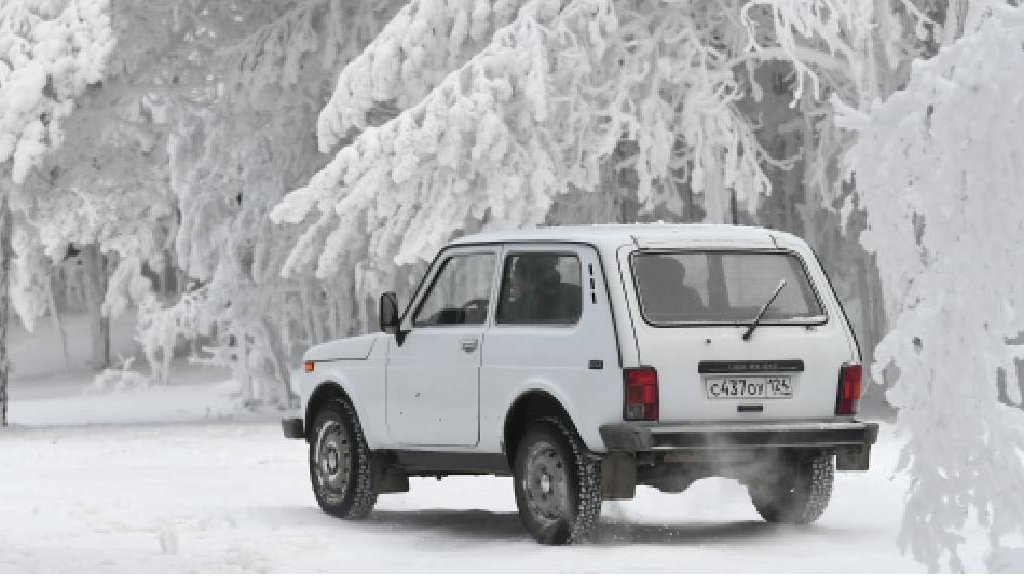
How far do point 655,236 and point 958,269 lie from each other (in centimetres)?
221

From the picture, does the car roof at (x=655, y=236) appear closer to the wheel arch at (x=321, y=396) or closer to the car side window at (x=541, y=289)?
the car side window at (x=541, y=289)

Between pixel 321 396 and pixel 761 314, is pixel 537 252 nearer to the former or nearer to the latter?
pixel 761 314

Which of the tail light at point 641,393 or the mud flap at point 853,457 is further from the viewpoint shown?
the mud flap at point 853,457

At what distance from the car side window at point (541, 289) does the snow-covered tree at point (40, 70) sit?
43.3ft

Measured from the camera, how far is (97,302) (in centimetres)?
5256

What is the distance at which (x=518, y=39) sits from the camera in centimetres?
2308

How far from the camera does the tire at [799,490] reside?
40.3ft

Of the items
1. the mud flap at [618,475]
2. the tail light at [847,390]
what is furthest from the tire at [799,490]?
→ the mud flap at [618,475]

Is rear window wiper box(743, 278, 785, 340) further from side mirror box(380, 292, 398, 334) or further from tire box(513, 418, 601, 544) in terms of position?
side mirror box(380, 292, 398, 334)

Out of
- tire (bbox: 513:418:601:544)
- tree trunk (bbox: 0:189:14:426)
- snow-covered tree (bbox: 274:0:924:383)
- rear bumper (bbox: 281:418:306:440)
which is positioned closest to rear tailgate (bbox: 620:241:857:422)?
tire (bbox: 513:418:601:544)

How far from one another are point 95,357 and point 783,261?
44074 mm

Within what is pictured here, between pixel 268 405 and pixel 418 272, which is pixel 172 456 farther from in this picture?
pixel 268 405

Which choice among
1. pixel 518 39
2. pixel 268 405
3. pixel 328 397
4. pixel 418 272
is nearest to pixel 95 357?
pixel 268 405

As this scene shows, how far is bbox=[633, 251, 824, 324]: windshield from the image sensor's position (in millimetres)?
11312
